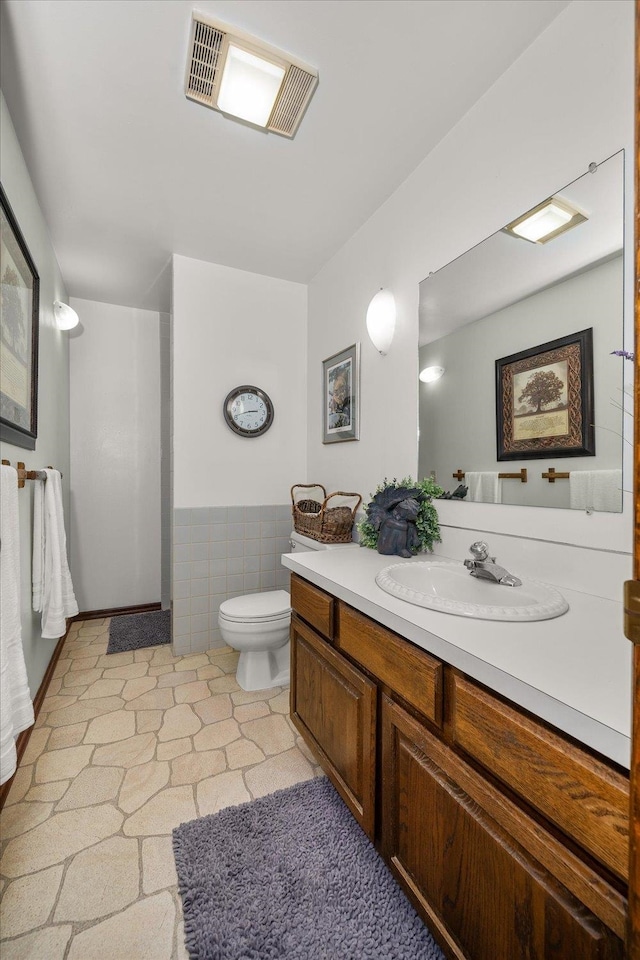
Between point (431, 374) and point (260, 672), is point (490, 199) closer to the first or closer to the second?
point (431, 374)

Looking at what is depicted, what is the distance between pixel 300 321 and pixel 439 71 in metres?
1.71

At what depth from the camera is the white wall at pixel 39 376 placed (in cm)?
157

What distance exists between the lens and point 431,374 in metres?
1.70

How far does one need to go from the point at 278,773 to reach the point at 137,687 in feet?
3.48

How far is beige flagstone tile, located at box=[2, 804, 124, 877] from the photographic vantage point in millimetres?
1196

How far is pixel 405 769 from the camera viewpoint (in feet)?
3.17

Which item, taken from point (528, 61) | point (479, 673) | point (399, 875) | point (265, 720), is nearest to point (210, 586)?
point (265, 720)

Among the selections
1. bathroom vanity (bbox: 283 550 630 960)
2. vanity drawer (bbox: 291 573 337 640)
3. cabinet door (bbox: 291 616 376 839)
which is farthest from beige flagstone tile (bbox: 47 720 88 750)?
bathroom vanity (bbox: 283 550 630 960)

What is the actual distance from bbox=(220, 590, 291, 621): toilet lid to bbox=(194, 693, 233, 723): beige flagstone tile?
0.41 meters

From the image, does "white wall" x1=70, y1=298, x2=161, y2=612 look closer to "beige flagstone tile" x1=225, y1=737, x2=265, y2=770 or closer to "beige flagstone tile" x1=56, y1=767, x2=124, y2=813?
"beige flagstone tile" x1=56, y1=767, x2=124, y2=813

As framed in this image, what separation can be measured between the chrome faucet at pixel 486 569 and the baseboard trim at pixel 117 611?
3028 millimetres

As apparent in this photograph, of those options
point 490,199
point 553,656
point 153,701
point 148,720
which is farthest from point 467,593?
point 153,701

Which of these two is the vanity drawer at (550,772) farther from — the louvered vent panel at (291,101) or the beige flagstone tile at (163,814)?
the louvered vent panel at (291,101)

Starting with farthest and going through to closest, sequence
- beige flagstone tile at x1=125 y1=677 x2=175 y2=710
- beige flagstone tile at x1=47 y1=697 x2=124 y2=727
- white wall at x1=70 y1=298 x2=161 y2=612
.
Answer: white wall at x1=70 y1=298 x2=161 y2=612 < beige flagstone tile at x1=125 y1=677 x2=175 y2=710 < beige flagstone tile at x1=47 y1=697 x2=124 y2=727
